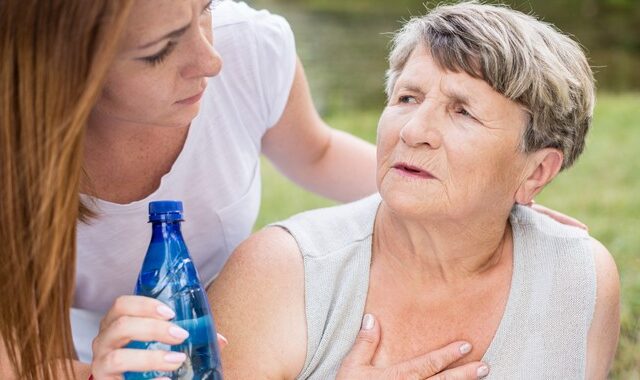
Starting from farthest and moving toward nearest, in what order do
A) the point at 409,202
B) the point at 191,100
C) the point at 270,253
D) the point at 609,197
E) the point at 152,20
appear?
1. the point at 609,197
2. the point at 270,253
3. the point at 409,202
4. the point at 191,100
5. the point at 152,20

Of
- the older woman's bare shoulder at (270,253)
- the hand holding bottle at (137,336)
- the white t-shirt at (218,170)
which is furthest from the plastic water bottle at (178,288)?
the white t-shirt at (218,170)

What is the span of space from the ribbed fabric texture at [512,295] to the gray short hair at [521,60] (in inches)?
10.6

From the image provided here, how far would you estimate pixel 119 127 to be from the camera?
7.63ft

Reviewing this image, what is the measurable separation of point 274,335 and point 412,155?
56 centimetres

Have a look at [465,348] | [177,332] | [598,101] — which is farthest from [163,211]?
[598,101]

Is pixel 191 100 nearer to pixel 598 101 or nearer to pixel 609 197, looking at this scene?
pixel 609 197

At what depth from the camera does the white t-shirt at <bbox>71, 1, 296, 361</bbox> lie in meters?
2.49

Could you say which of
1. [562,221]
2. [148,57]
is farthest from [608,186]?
[148,57]

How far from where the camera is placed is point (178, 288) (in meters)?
1.99

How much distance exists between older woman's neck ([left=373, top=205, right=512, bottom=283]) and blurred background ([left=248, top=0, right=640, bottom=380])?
21.5 inches

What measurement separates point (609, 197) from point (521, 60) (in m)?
3.22

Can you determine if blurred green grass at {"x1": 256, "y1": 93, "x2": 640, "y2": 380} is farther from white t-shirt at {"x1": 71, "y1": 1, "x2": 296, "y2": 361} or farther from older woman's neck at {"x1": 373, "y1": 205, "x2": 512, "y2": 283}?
white t-shirt at {"x1": 71, "y1": 1, "x2": 296, "y2": 361}

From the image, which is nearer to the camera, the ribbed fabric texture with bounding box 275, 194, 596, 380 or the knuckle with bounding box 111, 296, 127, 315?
the knuckle with bounding box 111, 296, 127, 315

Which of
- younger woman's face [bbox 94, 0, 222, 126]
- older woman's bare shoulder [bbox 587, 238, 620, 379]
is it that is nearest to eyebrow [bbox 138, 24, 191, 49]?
younger woman's face [bbox 94, 0, 222, 126]
